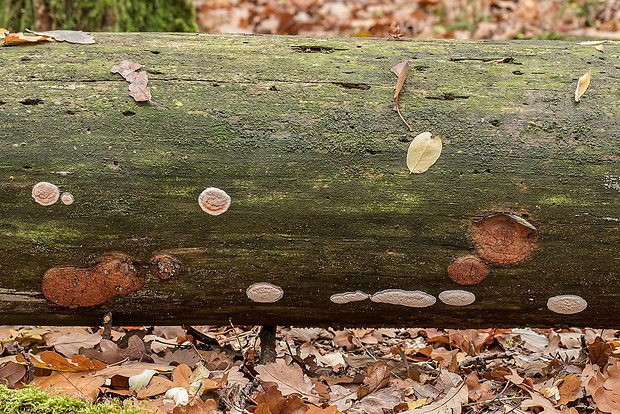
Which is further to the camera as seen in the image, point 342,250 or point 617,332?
point 617,332

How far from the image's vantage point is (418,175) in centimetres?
200

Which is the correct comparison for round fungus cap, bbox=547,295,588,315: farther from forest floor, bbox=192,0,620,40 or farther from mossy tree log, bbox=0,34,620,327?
forest floor, bbox=192,0,620,40

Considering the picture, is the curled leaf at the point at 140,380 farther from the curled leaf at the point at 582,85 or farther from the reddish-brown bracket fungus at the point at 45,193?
the curled leaf at the point at 582,85

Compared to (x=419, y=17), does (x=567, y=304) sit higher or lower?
lower

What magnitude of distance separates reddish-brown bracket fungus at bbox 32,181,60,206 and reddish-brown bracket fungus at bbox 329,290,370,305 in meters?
1.04

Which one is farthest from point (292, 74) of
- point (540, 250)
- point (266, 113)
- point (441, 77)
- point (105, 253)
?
point (540, 250)

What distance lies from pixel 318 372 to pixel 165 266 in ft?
2.87

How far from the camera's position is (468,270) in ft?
6.73

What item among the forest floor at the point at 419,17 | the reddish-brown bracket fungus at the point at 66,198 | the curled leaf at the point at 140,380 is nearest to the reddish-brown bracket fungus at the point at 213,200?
the reddish-brown bracket fungus at the point at 66,198

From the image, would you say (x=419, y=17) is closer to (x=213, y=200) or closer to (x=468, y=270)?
(x=468, y=270)

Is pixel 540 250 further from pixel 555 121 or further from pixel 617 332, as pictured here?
pixel 617 332

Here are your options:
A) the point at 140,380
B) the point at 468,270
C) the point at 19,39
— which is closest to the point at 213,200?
the point at 140,380

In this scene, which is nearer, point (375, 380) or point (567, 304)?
point (567, 304)

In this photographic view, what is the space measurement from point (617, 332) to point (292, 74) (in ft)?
7.66
